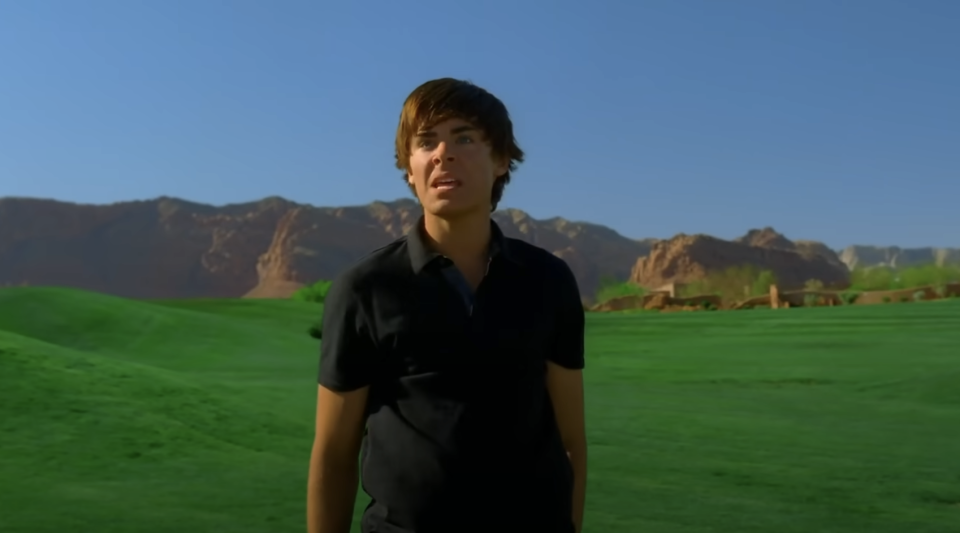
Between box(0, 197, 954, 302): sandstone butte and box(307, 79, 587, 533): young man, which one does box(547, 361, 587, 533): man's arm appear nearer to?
box(307, 79, 587, 533): young man

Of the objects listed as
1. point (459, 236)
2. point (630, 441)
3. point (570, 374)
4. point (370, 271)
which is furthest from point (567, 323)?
point (630, 441)

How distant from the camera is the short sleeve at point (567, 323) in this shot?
1.83 meters

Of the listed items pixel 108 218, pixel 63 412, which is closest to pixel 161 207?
pixel 108 218

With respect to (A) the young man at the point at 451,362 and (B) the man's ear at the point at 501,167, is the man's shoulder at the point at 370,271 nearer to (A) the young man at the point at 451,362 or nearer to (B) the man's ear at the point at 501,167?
(A) the young man at the point at 451,362

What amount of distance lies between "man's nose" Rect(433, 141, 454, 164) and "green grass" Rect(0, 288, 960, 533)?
261cm

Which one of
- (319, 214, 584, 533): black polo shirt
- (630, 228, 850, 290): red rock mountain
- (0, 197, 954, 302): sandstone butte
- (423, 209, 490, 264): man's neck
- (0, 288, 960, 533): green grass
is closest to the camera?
(319, 214, 584, 533): black polo shirt

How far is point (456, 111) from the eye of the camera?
1828 millimetres

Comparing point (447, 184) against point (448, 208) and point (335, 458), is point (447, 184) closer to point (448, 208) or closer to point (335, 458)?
point (448, 208)

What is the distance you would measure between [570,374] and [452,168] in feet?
1.28

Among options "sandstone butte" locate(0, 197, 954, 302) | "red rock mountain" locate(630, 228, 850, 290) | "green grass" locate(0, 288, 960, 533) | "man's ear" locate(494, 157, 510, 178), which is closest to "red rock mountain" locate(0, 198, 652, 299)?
"sandstone butte" locate(0, 197, 954, 302)

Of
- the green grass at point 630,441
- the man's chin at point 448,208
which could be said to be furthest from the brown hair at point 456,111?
the green grass at point 630,441

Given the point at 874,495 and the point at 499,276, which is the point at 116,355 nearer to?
the point at 874,495

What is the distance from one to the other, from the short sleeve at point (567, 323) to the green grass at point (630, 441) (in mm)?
2509

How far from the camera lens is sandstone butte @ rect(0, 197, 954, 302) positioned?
101938 millimetres
